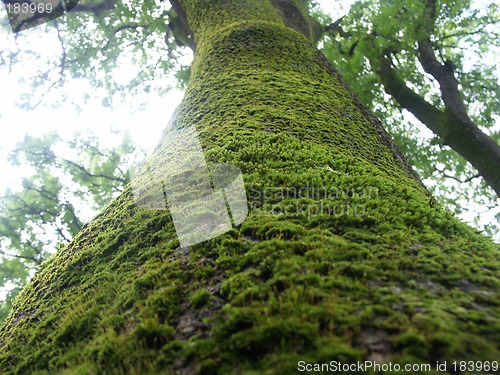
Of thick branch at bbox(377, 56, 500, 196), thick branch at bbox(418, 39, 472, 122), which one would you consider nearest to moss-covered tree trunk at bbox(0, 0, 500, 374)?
thick branch at bbox(377, 56, 500, 196)

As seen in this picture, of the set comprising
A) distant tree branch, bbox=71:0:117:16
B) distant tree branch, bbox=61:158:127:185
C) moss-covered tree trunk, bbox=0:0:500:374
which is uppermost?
distant tree branch, bbox=71:0:117:16

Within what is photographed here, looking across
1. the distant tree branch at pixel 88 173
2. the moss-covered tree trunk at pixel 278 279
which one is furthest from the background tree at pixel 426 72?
the distant tree branch at pixel 88 173

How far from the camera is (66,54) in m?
11.4

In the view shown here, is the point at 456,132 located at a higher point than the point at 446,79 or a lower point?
lower

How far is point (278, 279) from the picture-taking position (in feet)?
6.07

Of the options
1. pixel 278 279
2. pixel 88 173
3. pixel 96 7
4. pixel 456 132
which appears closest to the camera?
pixel 278 279

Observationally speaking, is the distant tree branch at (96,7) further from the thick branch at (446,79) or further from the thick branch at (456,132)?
the thick branch at (446,79)

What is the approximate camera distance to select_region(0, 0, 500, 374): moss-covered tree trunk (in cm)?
149

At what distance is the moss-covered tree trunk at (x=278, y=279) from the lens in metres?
1.49

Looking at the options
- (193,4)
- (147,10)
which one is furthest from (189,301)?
(147,10)

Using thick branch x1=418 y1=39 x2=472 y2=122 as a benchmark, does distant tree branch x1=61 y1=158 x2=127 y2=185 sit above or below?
above

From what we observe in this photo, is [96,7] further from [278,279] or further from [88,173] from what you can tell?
[278,279]

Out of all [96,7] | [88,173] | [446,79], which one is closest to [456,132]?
[446,79]

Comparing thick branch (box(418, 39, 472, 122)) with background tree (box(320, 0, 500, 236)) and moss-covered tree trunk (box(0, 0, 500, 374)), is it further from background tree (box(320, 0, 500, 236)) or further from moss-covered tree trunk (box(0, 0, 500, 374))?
moss-covered tree trunk (box(0, 0, 500, 374))
